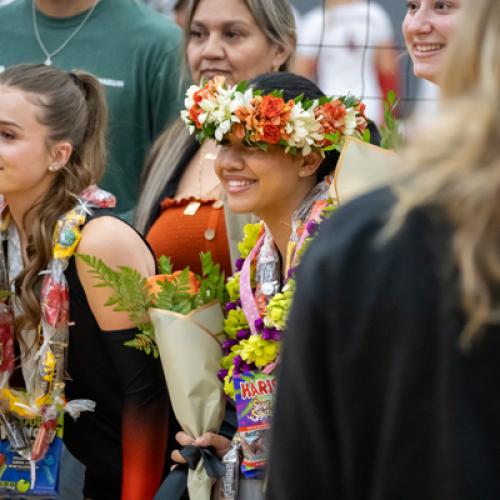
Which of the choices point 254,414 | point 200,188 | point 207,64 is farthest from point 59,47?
point 254,414

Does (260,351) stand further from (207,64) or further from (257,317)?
(207,64)

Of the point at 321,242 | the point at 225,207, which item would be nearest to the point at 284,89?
the point at 225,207

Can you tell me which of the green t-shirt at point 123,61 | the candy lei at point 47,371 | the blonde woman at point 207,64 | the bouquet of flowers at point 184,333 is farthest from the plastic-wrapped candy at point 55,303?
the green t-shirt at point 123,61

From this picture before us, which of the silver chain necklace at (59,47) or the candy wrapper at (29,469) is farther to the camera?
the silver chain necklace at (59,47)

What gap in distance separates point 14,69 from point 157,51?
967 mm

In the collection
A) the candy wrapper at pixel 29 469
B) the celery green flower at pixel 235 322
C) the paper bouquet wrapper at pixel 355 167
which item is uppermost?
the paper bouquet wrapper at pixel 355 167

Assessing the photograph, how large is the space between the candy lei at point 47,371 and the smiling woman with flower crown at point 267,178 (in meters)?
0.59

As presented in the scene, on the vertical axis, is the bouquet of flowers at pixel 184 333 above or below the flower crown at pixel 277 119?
below

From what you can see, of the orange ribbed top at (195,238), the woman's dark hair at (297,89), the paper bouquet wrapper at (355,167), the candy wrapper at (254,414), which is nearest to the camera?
the paper bouquet wrapper at (355,167)

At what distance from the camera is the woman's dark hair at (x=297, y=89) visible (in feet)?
11.0

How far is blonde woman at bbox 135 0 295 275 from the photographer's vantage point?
4.19m

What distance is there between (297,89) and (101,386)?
117 centimetres

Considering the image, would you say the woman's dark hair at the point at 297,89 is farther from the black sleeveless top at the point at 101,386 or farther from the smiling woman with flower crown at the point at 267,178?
the black sleeveless top at the point at 101,386

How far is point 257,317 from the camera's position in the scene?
3.18m
